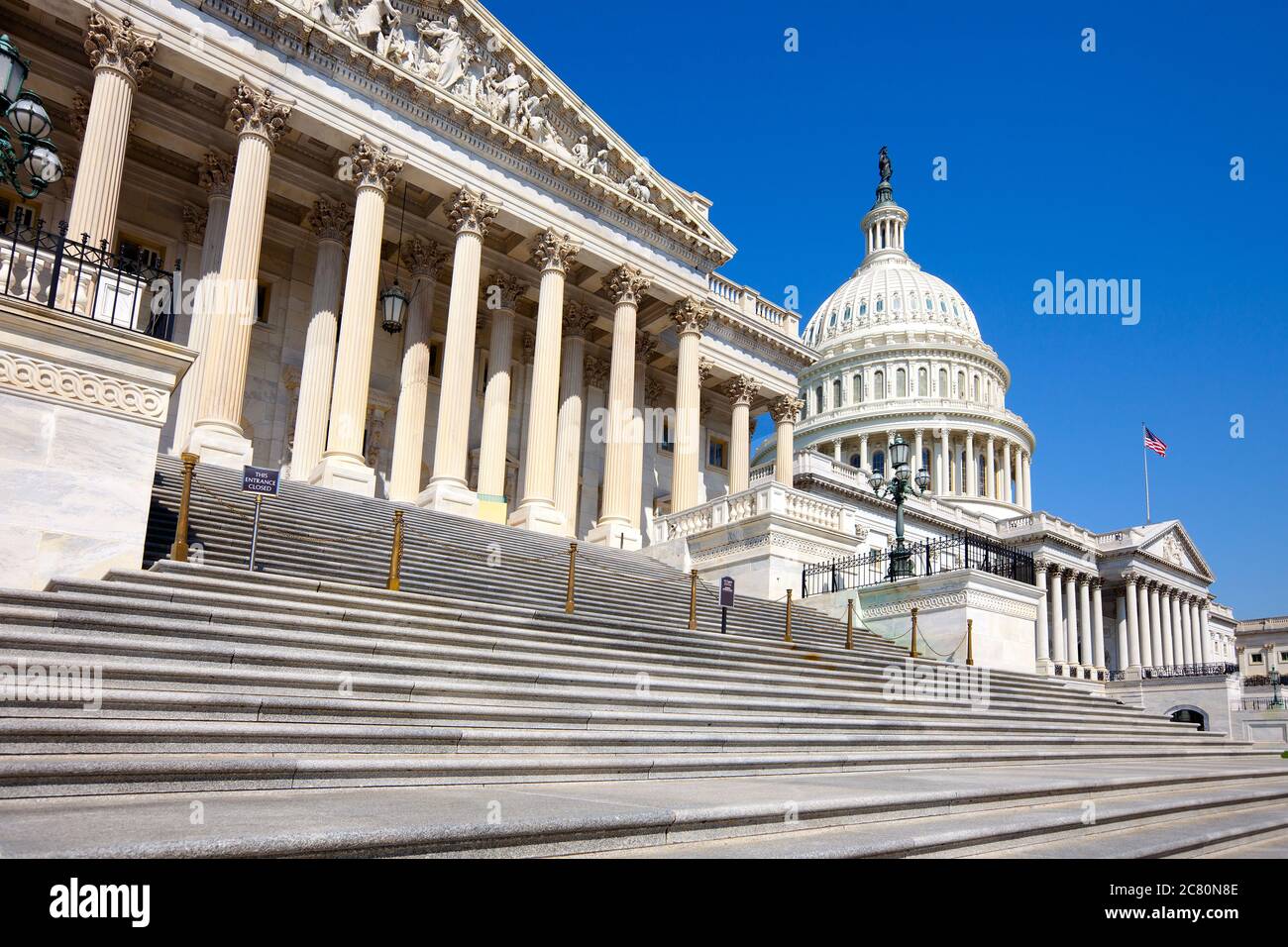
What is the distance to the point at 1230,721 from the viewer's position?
52.7 metres

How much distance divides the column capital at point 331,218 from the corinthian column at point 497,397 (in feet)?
18.4

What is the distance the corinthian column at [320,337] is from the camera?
80.6 feet

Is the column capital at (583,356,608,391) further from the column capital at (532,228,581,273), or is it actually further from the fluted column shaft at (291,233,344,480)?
the fluted column shaft at (291,233,344,480)

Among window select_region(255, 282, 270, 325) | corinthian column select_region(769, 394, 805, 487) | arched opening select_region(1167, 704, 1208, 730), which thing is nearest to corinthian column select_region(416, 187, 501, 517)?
window select_region(255, 282, 270, 325)

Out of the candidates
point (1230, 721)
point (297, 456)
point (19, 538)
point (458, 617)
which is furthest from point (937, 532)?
point (19, 538)

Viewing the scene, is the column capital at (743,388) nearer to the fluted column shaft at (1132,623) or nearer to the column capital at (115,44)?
the column capital at (115,44)

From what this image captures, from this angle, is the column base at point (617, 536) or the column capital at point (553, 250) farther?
the column capital at point (553, 250)

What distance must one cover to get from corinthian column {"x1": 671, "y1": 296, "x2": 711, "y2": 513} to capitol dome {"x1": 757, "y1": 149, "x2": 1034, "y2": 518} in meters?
58.2

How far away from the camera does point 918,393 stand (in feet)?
337

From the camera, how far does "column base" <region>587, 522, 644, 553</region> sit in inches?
1142

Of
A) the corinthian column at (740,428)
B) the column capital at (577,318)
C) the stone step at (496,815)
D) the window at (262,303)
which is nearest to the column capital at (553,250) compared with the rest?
the column capital at (577,318)

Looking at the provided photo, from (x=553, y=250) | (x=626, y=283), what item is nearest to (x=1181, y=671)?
(x=626, y=283)

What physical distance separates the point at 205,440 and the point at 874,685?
15681 millimetres
